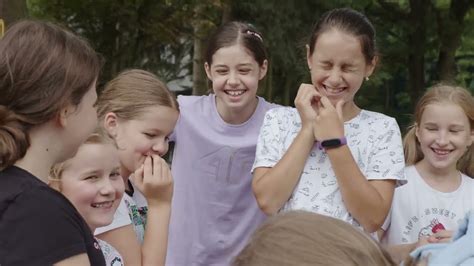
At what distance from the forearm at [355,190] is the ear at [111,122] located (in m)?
0.86

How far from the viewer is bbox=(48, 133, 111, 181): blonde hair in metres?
2.43

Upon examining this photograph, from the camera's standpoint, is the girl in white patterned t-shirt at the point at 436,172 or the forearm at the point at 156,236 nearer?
the forearm at the point at 156,236

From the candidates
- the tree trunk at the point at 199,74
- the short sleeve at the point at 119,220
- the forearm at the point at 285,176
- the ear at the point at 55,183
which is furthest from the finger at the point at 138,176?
the tree trunk at the point at 199,74

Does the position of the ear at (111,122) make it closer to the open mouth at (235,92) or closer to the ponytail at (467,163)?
the open mouth at (235,92)

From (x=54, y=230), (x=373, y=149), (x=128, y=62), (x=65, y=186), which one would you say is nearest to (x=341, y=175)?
(x=373, y=149)

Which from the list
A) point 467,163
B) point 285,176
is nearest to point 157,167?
point 285,176

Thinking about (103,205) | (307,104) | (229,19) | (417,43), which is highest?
(307,104)

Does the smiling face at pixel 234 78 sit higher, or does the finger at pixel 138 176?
the smiling face at pixel 234 78

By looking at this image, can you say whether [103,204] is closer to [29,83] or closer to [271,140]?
[29,83]

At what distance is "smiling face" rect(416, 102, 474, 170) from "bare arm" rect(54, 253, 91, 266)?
201 centimetres

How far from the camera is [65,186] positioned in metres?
2.44

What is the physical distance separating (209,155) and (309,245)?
2.00 meters

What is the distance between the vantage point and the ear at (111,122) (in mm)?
2933

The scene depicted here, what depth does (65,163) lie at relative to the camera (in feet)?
8.00
